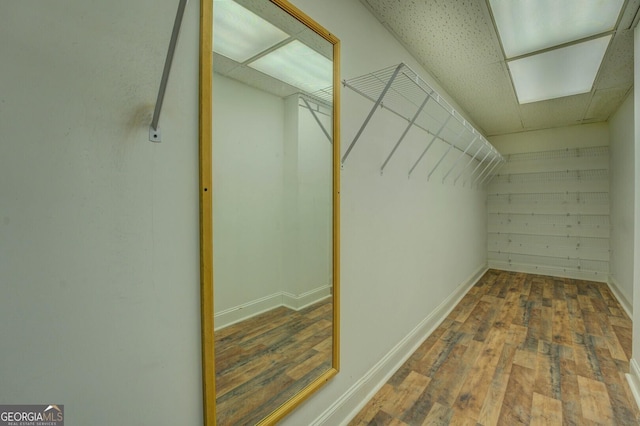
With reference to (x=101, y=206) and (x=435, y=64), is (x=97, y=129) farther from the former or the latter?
(x=435, y=64)

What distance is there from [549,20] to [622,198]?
3.02 metres

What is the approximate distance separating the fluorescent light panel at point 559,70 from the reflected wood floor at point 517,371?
8.06ft

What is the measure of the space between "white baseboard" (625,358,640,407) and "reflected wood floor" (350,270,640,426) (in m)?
0.03

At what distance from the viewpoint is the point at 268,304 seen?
126cm

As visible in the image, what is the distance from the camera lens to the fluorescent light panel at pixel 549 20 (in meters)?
1.65

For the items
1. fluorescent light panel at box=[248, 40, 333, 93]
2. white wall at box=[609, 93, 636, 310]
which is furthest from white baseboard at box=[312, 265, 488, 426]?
white wall at box=[609, 93, 636, 310]

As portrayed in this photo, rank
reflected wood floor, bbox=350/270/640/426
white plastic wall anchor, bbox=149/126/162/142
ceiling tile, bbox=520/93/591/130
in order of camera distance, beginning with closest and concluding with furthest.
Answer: white plastic wall anchor, bbox=149/126/162/142 → reflected wood floor, bbox=350/270/640/426 → ceiling tile, bbox=520/93/591/130

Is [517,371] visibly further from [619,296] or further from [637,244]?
[619,296]

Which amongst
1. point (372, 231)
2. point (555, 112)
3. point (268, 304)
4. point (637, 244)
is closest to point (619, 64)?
point (555, 112)

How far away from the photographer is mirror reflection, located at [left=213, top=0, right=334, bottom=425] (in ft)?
3.27

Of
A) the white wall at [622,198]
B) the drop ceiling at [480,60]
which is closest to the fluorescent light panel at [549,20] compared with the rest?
the drop ceiling at [480,60]

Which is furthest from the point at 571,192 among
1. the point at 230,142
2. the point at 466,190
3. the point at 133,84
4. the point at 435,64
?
the point at 133,84

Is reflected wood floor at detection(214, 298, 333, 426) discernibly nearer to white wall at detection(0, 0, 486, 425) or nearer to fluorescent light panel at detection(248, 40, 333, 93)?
white wall at detection(0, 0, 486, 425)

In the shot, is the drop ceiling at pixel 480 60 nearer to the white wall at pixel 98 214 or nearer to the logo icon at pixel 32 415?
the white wall at pixel 98 214
